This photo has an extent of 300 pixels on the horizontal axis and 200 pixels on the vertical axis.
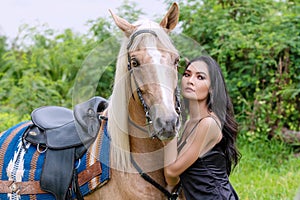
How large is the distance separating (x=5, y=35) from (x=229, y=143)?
8344mm

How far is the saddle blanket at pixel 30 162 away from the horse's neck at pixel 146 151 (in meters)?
0.15

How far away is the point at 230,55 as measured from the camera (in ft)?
20.9

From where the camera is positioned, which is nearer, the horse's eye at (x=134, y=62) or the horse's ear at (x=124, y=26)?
the horse's eye at (x=134, y=62)

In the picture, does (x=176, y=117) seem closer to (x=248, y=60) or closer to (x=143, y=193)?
(x=143, y=193)

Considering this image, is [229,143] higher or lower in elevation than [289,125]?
higher

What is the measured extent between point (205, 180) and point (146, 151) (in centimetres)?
37

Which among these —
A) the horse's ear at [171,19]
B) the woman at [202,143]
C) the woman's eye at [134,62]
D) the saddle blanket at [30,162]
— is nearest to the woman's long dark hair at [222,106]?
the woman at [202,143]

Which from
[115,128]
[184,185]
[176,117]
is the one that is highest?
[176,117]

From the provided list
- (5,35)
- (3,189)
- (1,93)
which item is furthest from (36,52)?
(3,189)

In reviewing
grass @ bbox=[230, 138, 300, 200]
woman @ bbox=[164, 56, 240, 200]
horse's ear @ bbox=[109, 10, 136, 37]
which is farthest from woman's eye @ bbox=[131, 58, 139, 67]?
grass @ bbox=[230, 138, 300, 200]

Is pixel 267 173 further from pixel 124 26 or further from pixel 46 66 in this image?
pixel 46 66

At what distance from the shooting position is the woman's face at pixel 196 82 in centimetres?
260

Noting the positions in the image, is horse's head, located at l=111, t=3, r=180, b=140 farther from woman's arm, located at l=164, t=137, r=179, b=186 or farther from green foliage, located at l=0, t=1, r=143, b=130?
green foliage, located at l=0, t=1, r=143, b=130

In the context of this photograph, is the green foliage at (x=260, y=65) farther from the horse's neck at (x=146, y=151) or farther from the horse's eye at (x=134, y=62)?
the horse's eye at (x=134, y=62)
